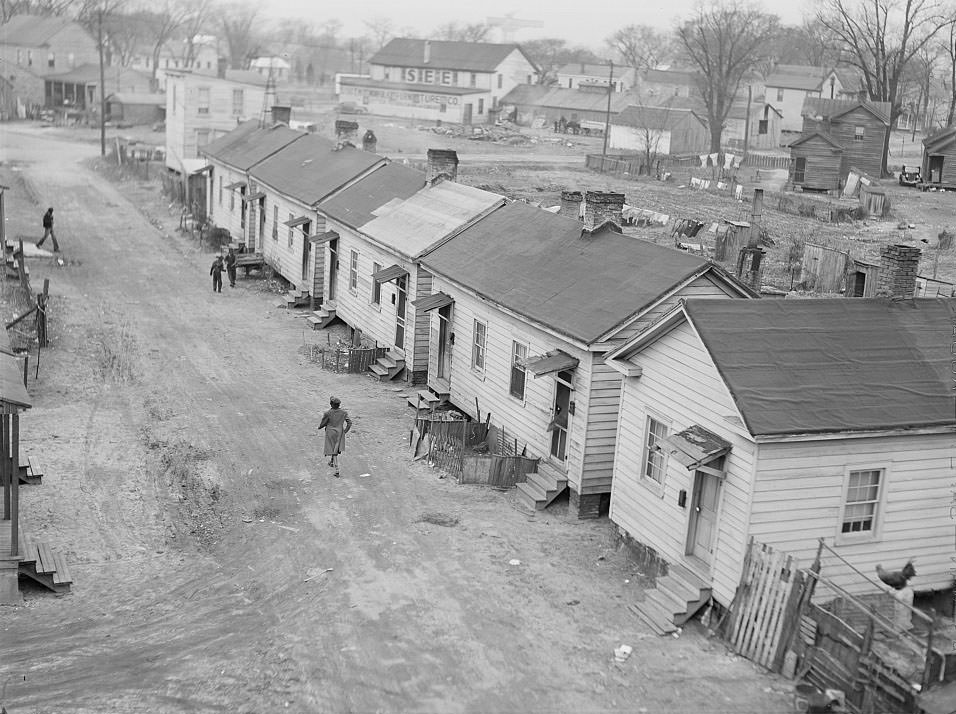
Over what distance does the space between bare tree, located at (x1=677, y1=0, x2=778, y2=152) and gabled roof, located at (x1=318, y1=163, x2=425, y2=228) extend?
163ft

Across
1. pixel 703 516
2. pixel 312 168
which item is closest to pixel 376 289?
pixel 312 168

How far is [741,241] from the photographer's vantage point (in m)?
40.2

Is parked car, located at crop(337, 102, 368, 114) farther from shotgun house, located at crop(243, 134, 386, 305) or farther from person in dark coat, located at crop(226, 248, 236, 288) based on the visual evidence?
person in dark coat, located at crop(226, 248, 236, 288)

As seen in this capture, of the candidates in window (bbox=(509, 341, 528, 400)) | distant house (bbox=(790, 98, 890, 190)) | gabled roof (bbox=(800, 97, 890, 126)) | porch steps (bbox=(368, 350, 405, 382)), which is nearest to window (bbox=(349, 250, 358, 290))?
porch steps (bbox=(368, 350, 405, 382))

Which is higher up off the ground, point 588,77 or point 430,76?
point 588,77

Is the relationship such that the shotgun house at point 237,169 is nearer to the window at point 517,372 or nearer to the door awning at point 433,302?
the door awning at point 433,302

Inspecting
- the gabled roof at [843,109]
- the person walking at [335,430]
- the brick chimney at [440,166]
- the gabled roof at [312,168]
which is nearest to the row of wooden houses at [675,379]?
the brick chimney at [440,166]

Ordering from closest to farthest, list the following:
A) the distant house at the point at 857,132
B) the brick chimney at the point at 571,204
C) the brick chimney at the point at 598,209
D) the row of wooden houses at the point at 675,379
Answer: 1. the row of wooden houses at the point at 675,379
2. the brick chimney at the point at 598,209
3. the brick chimney at the point at 571,204
4. the distant house at the point at 857,132

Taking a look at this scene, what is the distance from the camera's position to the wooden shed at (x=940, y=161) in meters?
60.1

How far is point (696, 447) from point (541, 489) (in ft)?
16.6

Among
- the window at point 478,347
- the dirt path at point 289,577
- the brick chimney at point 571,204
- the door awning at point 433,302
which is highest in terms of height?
the brick chimney at point 571,204

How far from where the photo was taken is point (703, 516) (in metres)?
16.5

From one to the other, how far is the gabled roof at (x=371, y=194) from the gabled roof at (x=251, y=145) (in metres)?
→ 9.12

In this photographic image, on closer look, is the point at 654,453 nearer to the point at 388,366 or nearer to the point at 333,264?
the point at 388,366
